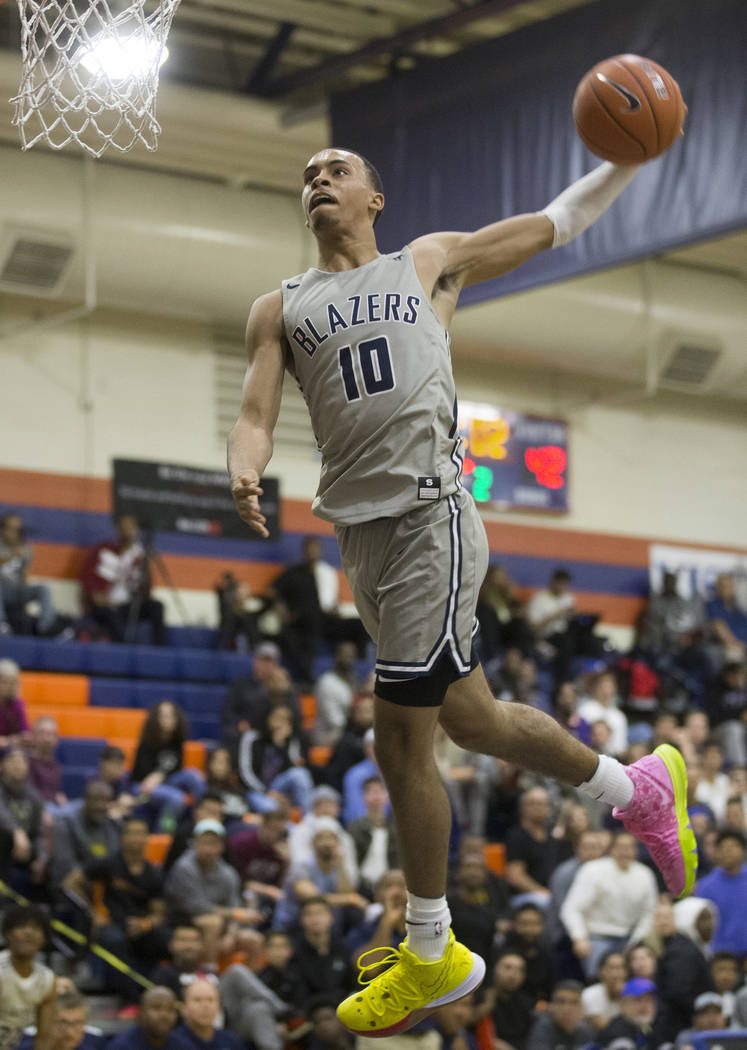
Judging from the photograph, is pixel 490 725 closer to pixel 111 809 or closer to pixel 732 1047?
pixel 732 1047

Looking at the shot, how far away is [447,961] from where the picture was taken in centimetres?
450

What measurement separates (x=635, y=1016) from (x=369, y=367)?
5.85 m

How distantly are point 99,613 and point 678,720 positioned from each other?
18.2ft

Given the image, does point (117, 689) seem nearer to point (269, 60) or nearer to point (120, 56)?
point (269, 60)

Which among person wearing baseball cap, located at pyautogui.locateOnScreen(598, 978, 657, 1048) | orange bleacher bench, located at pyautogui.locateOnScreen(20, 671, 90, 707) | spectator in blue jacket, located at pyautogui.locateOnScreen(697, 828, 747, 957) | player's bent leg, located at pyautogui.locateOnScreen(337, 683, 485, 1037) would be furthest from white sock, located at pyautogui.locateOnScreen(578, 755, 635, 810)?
orange bleacher bench, located at pyautogui.locateOnScreen(20, 671, 90, 707)

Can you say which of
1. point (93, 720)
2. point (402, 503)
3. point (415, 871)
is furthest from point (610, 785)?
point (93, 720)

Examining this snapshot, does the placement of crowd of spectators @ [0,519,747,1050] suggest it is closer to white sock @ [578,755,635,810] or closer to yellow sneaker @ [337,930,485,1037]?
yellow sneaker @ [337,930,485,1037]

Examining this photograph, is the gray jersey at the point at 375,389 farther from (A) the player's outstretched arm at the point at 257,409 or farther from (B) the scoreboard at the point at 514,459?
(B) the scoreboard at the point at 514,459

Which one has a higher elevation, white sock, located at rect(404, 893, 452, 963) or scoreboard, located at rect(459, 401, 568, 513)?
scoreboard, located at rect(459, 401, 568, 513)

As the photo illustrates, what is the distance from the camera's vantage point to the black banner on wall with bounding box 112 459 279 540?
51.5 feet

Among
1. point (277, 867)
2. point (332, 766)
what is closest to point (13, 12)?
point (332, 766)

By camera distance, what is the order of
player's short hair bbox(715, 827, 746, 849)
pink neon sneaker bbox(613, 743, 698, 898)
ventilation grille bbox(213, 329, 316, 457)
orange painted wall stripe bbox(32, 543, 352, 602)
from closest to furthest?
pink neon sneaker bbox(613, 743, 698, 898) → player's short hair bbox(715, 827, 746, 849) → orange painted wall stripe bbox(32, 543, 352, 602) → ventilation grille bbox(213, 329, 316, 457)

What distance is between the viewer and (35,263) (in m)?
14.6

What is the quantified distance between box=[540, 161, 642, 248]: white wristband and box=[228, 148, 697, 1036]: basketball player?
277 millimetres
